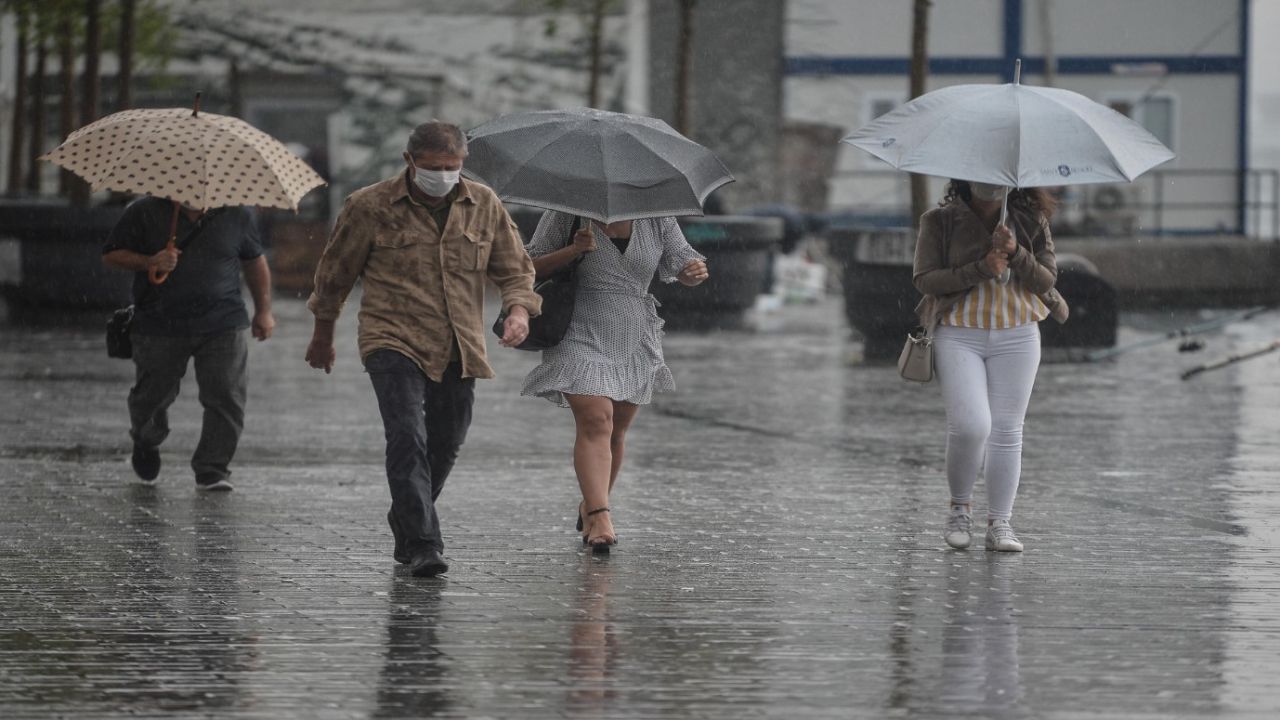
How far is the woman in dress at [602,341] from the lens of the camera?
7.93m

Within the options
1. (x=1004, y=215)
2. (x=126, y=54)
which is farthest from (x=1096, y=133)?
(x=126, y=54)

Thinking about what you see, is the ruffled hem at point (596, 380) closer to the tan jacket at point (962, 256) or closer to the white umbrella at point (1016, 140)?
the tan jacket at point (962, 256)

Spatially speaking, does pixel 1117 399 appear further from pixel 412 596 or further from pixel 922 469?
pixel 412 596

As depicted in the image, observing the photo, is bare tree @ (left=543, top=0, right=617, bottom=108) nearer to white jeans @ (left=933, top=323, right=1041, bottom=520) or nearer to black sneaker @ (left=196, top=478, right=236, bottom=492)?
black sneaker @ (left=196, top=478, right=236, bottom=492)

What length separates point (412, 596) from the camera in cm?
705

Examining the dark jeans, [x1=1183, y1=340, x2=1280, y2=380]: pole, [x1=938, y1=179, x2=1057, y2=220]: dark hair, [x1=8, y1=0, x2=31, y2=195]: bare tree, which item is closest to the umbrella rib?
[x1=938, y1=179, x2=1057, y2=220]: dark hair

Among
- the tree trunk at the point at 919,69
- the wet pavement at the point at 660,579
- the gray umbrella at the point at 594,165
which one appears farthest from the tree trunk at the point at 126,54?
the gray umbrella at the point at 594,165

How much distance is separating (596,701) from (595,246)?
263cm

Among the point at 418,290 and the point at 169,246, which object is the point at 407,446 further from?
the point at 169,246

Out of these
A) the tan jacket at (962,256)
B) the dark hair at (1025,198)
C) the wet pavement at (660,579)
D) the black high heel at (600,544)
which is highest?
the dark hair at (1025,198)

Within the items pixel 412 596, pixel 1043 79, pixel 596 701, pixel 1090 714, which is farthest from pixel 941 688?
pixel 1043 79

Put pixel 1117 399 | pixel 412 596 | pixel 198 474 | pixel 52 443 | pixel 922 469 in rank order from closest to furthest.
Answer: pixel 412 596 → pixel 198 474 → pixel 922 469 → pixel 52 443 → pixel 1117 399

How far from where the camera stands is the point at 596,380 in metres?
7.89

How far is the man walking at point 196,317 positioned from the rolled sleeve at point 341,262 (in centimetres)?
217
